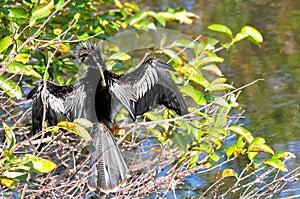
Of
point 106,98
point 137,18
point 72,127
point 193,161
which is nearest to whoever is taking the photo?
point 72,127

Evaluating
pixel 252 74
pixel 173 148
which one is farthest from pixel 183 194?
pixel 252 74

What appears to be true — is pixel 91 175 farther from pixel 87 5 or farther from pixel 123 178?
pixel 87 5

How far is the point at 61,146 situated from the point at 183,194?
84 cm

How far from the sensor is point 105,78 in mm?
3080

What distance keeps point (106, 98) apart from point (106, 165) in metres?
0.30

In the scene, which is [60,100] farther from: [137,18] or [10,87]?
[137,18]

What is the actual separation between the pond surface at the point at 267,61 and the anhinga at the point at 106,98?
1.11 metres

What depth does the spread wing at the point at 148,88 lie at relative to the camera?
118 inches

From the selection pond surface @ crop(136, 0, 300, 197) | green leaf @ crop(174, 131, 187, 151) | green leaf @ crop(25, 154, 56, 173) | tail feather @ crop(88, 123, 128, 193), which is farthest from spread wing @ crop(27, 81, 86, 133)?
pond surface @ crop(136, 0, 300, 197)

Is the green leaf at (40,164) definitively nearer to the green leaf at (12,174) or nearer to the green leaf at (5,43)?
the green leaf at (12,174)

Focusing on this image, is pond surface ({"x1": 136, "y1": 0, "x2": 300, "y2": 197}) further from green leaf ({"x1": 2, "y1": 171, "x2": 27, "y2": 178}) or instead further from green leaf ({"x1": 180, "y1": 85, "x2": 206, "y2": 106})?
green leaf ({"x1": 2, "y1": 171, "x2": 27, "y2": 178})

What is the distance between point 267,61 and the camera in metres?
6.21

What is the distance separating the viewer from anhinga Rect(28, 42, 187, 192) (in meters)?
3.01

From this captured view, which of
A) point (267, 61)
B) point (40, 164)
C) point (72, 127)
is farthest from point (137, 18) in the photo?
point (267, 61)
